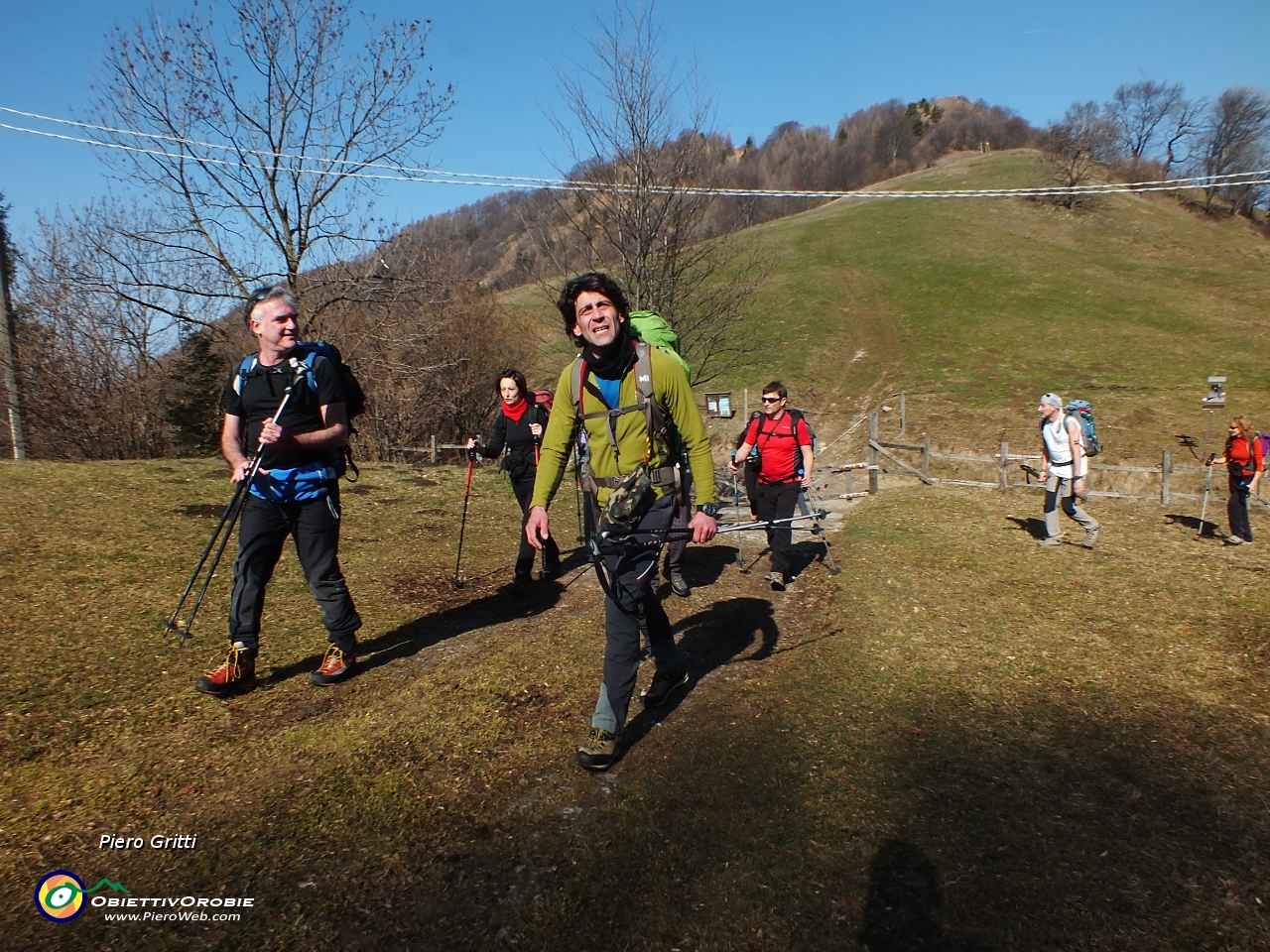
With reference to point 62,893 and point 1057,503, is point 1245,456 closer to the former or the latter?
point 1057,503

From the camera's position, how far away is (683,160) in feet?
46.8

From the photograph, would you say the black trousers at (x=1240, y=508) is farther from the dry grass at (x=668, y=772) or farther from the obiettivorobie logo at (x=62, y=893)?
the obiettivorobie logo at (x=62, y=893)

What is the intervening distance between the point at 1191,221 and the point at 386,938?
2828 inches

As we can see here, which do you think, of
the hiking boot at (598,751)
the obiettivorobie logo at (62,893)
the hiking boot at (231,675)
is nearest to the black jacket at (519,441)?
the hiking boot at (231,675)

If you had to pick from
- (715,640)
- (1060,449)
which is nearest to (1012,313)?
A: (1060,449)

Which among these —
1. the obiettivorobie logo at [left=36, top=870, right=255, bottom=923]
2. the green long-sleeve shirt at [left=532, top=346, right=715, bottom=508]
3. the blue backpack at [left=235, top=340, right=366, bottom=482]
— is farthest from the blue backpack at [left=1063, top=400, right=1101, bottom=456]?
the obiettivorobie logo at [left=36, top=870, right=255, bottom=923]

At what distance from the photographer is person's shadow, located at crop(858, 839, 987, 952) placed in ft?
8.91

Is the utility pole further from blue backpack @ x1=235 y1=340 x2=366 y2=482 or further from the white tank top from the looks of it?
the white tank top

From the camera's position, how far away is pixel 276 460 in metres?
4.43

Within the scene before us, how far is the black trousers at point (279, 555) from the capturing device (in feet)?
14.6

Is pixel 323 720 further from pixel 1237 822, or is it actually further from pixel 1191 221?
pixel 1191 221

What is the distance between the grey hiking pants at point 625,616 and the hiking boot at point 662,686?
615 millimetres

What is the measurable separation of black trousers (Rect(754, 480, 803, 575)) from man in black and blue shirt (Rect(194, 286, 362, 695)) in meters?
4.64

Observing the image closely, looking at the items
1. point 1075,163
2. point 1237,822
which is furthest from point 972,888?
point 1075,163
